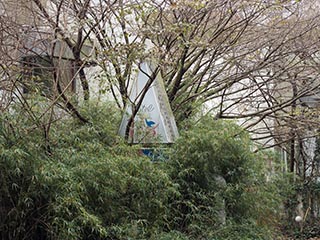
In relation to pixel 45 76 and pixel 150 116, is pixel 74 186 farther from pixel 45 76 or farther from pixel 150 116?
pixel 45 76

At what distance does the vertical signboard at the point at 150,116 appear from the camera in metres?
5.76

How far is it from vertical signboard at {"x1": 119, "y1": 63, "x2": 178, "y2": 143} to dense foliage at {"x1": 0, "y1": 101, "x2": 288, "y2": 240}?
0.72 ft

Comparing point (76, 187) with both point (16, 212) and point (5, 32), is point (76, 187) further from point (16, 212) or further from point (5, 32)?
point (5, 32)

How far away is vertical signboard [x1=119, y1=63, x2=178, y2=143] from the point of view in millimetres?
5762

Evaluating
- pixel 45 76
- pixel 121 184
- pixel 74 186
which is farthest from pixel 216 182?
pixel 45 76

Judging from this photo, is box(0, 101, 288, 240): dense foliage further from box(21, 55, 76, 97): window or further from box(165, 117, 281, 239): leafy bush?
box(21, 55, 76, 97): window

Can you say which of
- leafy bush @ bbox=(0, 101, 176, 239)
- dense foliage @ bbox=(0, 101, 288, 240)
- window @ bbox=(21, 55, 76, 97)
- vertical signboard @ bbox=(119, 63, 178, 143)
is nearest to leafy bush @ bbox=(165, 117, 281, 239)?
dense foliage @ bbox=(0, 101, 288, 240)

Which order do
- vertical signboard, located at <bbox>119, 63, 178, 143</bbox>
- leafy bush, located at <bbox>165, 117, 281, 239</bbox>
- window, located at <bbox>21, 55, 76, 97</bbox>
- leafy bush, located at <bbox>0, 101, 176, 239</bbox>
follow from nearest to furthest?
1. leafy bush, located at <bbox>0, 101, 176, 239</bbox>
2. window, located at <bbox>21, 55, 76, 97</bbox>
3. leafy bush, located at <bbox>165, 117, 281, 239</bbox>
4. vertical signboard, located at <bbox>119, 63, 178, 143</bbox>

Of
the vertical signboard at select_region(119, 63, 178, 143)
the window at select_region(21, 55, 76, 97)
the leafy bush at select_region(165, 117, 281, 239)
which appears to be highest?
the window at select_region(21, 55, 76, 97)

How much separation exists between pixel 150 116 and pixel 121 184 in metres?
1.41

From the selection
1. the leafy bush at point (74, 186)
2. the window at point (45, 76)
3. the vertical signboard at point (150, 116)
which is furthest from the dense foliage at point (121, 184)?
the window at point (45, 76)

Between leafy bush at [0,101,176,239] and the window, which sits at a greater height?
the window

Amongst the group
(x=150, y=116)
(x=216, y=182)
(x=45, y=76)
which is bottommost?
(x=216, y=182)

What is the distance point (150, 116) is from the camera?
589 cm
